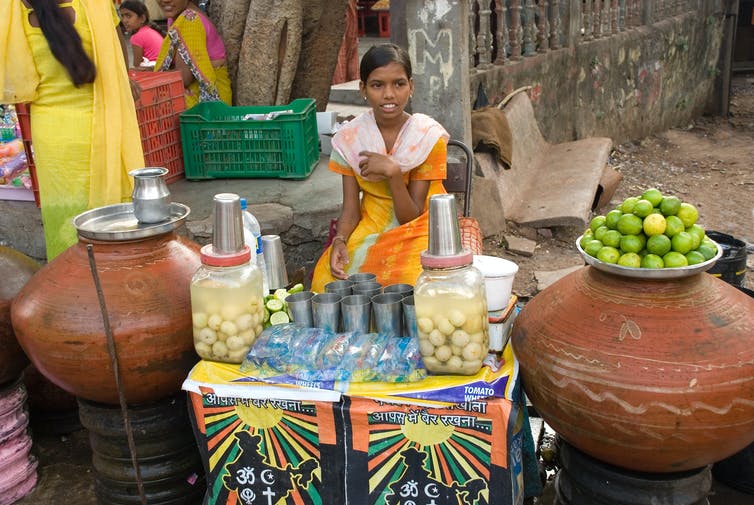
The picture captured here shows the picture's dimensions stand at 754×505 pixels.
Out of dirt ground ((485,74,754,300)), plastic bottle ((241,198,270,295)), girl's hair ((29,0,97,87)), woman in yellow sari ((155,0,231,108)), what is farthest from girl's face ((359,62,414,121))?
woman in yellow sari ((155,0,231,108))

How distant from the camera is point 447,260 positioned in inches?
87.9

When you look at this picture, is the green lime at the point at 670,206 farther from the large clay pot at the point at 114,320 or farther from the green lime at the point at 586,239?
the large clay pot at the point at 114,320

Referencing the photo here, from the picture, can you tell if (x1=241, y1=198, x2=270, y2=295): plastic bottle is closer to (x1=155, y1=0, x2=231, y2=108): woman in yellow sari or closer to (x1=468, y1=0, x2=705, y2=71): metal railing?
(x1=155, y1=0, x2=231, y2=108): woman in yellow sari

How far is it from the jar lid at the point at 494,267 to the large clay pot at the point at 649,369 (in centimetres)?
20

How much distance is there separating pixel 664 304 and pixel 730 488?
3.40ft

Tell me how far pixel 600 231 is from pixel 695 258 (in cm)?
27

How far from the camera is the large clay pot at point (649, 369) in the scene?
2053mm

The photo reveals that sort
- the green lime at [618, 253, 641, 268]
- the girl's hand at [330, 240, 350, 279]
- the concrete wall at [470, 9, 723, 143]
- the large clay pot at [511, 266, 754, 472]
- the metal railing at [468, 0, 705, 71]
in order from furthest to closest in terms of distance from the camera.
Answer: the concrete wall at [470, 9, 723, 143] < the metal railing at [468, 0, 705, 71] < the girl's hand at [330, 240, 350, 279] < the green lime at [618, 253, 641, 268] < the large clay pot at [511, 266, 754, 472]

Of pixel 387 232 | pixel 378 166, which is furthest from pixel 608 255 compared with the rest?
pixel 387 232

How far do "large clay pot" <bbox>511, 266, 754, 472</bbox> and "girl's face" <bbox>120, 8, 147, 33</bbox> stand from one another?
622cm

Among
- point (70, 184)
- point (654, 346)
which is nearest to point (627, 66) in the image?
point (70, 184)

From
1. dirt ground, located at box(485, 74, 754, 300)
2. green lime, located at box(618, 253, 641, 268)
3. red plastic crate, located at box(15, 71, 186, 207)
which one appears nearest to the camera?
green lime, located at box(618, 253, 641, 268)

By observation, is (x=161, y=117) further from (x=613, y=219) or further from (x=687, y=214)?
(x=687, y=214)

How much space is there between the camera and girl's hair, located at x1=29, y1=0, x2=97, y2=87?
11.3ft
